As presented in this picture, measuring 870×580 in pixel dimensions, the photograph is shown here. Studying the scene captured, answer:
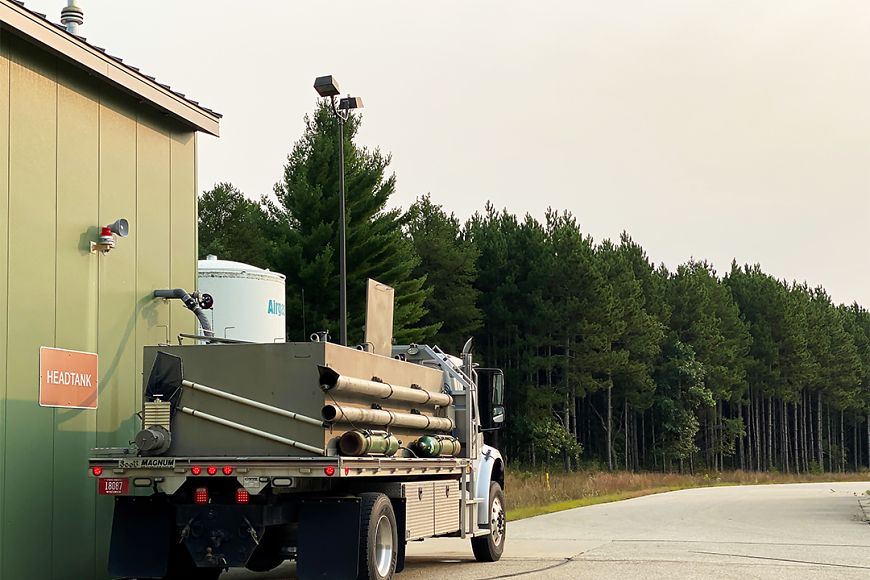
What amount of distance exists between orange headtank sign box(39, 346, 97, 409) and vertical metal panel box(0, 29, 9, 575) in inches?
26.0

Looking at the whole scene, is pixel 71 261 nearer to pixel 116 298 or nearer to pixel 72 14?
pixel 116 298

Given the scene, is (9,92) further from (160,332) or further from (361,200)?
(361,200)

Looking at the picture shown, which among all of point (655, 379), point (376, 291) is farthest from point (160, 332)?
point (655, 379)

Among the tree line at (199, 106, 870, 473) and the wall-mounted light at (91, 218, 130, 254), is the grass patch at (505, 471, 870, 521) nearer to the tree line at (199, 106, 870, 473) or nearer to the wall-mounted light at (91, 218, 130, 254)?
the tree line at (199, 106, 870, 473)

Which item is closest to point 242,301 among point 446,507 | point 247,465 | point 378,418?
point 446,507

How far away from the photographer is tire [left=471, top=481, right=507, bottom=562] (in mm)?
15430

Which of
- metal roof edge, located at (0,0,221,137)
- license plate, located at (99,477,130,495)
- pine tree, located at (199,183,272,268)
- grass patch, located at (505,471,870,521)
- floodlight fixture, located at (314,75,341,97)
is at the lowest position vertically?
grass patch, located at (505,471,870,521)

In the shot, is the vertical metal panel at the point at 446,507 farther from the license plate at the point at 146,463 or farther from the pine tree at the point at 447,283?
the pine tree at the point at 447,283

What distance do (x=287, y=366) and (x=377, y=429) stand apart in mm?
1378

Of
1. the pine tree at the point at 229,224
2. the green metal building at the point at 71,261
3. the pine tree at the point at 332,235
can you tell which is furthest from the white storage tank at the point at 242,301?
the pine tree at the point at 229,224

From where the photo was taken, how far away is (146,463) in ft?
35.6

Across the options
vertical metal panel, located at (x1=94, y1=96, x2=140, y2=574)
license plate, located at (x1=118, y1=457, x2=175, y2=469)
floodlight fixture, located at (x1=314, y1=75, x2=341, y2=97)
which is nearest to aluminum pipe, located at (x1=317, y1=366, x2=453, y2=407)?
license plate, located at (x1=118, y1=457, x2=175, y2=469)

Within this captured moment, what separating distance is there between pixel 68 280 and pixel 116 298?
977 mm

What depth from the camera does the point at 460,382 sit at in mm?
15266
